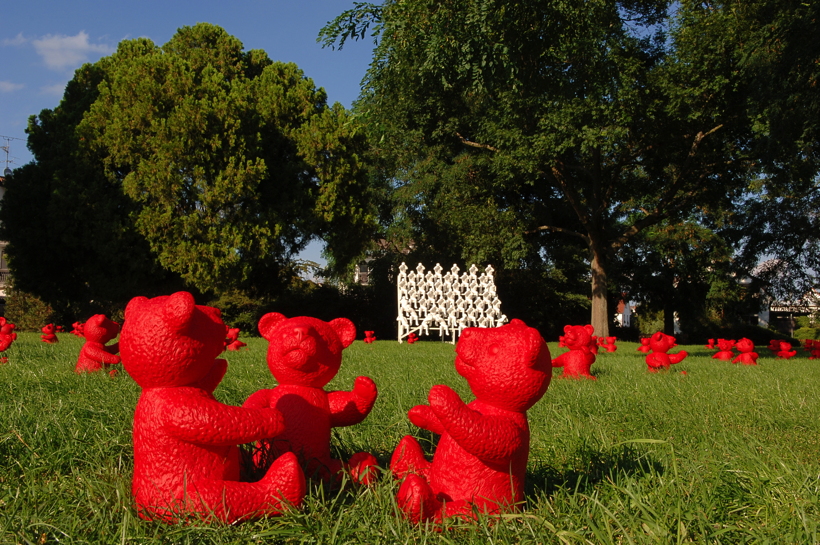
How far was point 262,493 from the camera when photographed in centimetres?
170

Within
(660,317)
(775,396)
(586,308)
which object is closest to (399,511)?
(775,396)

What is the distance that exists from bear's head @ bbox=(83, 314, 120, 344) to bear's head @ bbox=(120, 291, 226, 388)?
154 inches

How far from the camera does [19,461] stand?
230 cm

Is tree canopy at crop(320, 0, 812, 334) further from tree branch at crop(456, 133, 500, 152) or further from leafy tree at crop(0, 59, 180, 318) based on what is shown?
leafy tree at crop(0, 59, 180, 318)

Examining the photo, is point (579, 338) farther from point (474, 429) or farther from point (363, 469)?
point (474, 429)

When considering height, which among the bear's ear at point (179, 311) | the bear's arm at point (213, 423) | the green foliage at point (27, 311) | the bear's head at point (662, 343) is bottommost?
the green foliage at point (27, 311)

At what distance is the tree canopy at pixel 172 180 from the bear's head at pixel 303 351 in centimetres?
1367

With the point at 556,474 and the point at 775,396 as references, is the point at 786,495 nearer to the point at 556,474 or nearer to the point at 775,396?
the point at 556,474

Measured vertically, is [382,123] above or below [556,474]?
above

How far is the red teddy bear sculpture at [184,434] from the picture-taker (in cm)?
163

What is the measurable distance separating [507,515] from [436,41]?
4.89 metres

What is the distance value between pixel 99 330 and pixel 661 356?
602cm

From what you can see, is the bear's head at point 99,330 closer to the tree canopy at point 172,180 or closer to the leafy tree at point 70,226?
the tree canopy at point 172,180


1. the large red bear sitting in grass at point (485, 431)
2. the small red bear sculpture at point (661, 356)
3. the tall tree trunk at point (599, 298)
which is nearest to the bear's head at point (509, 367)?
the large red bear sitting in grass at point (485, 431)
